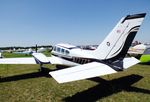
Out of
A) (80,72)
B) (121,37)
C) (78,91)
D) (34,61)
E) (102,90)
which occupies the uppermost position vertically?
(121,37)

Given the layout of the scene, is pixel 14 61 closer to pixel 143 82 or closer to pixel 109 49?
pixel 109 49

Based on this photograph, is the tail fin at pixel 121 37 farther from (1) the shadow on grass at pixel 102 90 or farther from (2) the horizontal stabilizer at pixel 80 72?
(1) the shadow on grass at pixel 102 90

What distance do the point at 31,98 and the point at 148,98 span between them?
6984mm

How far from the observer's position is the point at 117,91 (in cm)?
1280

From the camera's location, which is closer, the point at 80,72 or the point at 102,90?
the point at 80,72

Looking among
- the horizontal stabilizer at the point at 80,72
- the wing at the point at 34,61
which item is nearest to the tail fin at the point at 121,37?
the horizontal stabilizer at the point at 80,72

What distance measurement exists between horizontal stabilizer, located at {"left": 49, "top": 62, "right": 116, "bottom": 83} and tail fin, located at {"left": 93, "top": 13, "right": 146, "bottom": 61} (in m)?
1.04

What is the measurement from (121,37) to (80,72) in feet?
12.5

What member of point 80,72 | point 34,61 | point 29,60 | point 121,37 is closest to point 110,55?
point 121,37

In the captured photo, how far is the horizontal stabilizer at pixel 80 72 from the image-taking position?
1013 centimetres

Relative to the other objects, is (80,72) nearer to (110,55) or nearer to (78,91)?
(78,91)

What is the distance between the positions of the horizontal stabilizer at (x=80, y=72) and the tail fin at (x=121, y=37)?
3.41ft

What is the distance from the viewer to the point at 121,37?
498 inches

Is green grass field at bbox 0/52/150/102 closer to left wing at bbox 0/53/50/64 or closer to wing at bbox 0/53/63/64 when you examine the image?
left wing at bbox 0/53/50/64
